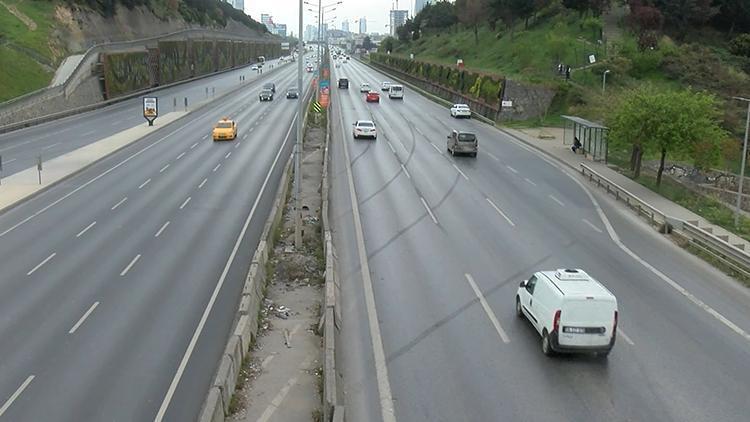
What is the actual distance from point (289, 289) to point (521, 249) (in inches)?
319

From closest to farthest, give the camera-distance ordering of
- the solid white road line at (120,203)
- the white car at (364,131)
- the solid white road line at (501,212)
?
the solid white road line at (501,212), the solid white road line at (120,203), the white car at (364,131)

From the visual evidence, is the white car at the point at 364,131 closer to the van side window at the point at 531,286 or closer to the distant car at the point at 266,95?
the van side window at the point at 531,286

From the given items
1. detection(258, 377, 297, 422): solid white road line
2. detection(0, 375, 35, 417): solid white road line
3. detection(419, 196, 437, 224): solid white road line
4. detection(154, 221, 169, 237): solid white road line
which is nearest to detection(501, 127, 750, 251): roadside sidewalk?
detection(419, 196, 437, 224): solid white road line

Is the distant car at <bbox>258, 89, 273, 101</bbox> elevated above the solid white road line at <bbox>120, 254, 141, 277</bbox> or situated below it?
below

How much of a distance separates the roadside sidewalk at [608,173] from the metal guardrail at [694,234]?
0.92m

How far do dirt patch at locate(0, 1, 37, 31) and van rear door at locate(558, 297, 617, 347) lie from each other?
76.8 meters

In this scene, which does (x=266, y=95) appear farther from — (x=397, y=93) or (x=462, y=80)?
(x=462, y=80)

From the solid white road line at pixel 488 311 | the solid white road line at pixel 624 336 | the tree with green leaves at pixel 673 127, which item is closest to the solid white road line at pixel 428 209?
the solid white road line at pixel 488 311

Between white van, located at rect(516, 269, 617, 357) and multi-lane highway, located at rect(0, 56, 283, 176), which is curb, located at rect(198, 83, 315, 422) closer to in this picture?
white van, located at rect(516, 269, 617, 357)

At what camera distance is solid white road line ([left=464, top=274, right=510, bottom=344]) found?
1655cm

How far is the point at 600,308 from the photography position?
14.8 meters

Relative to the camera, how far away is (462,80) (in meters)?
82.0

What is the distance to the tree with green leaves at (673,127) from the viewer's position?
3369 cm

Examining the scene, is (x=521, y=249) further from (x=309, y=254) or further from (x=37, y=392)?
(x=37, y=392)
